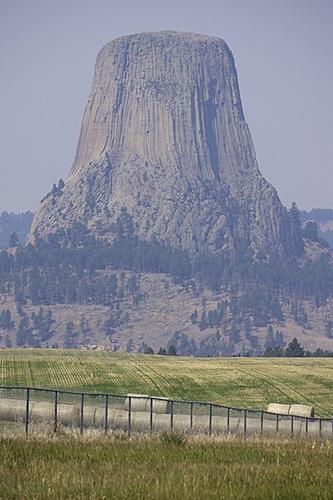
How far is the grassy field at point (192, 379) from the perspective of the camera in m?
93.3

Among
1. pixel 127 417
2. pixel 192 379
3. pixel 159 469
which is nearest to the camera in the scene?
pixel 159 469

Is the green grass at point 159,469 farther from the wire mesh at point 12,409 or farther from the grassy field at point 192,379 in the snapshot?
the grassy field at point 192,379

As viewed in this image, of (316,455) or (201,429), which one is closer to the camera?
(316,455)

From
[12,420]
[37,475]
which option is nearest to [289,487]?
[37,475]

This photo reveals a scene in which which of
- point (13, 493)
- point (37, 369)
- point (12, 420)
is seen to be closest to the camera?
point (13, 493)

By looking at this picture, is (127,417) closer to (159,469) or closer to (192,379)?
(159,469)

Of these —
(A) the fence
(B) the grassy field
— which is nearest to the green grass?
(A) the fence

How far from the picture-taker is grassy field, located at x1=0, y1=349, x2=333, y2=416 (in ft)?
306

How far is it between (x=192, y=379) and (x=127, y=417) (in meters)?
61.1

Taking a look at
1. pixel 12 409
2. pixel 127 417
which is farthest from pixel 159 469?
pixel 127 417

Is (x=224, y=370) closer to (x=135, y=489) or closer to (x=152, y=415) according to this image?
(x=152, y=415)

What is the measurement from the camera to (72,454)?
25.1m

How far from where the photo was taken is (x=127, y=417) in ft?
140

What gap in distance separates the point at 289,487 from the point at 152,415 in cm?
2249
